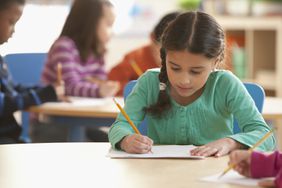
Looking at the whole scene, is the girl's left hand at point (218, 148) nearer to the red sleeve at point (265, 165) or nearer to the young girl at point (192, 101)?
the young girl at point (192, 101)

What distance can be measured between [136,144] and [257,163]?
36cm

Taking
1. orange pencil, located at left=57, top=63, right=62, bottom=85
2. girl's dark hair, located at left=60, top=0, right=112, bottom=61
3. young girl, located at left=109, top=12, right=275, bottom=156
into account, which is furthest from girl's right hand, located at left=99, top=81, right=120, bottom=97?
young girl, located at left=109, top=12, right=275, bottom=156

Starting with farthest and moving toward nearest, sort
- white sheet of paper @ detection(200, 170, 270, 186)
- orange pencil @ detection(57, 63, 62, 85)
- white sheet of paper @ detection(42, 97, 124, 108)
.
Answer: orange pencil @ detection(57, 63, 62, 85) → white sheet of paper @ detection(42, 97, 124, 108) → white sheet of paper @ detection(200, 170, 270, 186)

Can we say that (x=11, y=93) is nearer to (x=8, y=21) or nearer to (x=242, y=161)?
(x=8, y=21)

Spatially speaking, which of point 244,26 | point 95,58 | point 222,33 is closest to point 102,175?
point 222,33

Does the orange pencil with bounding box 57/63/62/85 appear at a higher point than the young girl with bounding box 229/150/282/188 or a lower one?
lower

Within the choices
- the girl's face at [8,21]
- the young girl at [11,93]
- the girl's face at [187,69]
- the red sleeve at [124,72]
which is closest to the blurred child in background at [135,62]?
the red sleeve at [124,72]

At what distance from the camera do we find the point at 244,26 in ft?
16.6

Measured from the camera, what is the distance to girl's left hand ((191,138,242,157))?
1.65 m

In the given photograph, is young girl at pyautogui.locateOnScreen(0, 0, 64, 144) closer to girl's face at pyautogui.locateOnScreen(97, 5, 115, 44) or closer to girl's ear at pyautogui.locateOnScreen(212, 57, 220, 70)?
girl's face at pyautogui.locateOnScreen(97, 5, 115, 44)

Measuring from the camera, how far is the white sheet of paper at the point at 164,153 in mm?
1625

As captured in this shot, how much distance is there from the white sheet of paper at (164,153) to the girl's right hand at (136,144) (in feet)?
0.05

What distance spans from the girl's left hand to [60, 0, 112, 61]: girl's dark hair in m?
1.79

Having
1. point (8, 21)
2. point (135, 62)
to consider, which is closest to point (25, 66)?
point (135, 62)
